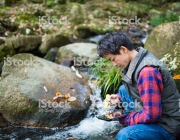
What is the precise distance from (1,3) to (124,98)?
10.3 m

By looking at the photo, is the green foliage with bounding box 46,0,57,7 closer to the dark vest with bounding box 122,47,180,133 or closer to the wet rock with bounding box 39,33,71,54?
the wet rock with bounding box 39,33,71,54

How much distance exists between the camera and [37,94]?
4.20 metres

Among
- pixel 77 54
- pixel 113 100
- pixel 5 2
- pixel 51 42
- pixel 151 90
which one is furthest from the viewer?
pixel 5 2

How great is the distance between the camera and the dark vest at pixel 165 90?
245 cm

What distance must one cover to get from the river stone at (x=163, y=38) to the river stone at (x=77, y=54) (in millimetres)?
1556

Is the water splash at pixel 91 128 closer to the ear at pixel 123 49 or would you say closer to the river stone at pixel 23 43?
the ear at pixel 123 49

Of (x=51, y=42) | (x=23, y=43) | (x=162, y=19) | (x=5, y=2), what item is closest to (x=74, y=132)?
(x=23, y=43)

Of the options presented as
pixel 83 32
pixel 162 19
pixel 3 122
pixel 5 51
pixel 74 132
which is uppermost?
pixel 162 19

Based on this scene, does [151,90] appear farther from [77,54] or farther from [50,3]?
[50,3]

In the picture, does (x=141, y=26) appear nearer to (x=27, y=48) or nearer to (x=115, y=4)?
(x=115, y=4)

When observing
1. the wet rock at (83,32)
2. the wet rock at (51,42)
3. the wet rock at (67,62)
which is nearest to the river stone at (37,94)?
the wet rock at (67,62)

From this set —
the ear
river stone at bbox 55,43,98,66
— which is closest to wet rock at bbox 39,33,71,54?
river stone at bbox 55,43,98,66

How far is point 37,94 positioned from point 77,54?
2621mm

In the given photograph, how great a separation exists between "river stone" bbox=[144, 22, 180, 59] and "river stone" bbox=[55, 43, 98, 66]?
5.10 feet
